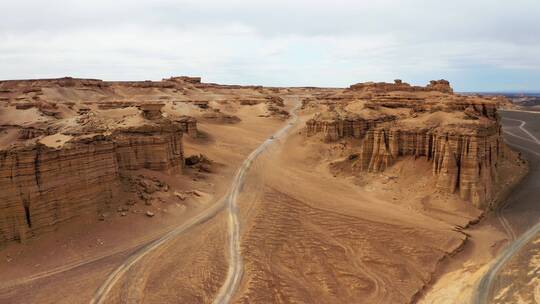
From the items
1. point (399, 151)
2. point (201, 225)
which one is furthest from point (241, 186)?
point (399, 151)

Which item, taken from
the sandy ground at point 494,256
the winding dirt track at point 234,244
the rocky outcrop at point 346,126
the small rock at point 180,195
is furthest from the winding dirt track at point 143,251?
the rocky outcrop at point 346,126

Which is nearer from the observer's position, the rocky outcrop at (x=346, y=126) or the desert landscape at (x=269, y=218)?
the desert landscape at (x=269, y=218)

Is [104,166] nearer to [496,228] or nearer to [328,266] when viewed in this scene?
[328,266]

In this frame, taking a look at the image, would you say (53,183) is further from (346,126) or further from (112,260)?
(346,126)

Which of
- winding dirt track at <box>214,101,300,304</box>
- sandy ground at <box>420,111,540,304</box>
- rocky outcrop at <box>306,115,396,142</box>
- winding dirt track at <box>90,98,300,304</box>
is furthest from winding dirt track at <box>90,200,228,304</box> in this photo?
rocky outcrop at <box>306,115,396,142</box>

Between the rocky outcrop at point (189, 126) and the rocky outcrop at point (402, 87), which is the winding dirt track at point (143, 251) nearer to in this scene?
the rocky outcrop at point (189, 126)

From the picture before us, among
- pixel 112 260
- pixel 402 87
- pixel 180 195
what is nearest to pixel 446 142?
pixel 180 195
